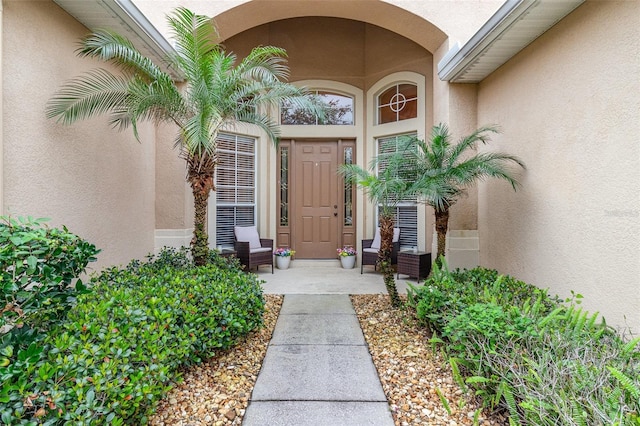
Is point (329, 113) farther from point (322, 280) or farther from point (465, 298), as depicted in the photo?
point (465, 298)

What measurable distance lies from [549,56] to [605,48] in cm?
77

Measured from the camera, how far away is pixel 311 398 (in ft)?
7.64

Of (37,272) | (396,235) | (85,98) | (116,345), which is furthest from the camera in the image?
(396,235)

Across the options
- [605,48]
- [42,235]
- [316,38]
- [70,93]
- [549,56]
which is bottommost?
[42,235]

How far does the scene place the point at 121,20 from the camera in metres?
3.61

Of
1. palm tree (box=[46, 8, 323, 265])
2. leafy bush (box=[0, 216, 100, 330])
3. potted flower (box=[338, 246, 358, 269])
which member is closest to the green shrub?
palm tree (box=[46, 8, 323, 265])

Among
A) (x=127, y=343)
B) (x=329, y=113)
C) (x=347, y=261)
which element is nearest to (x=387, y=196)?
(x=127, y=343)

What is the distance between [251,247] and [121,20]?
3.84 metres

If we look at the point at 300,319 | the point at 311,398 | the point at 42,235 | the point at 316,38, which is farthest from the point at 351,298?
the point at 316,38

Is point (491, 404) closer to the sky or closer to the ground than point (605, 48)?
closer to the ground

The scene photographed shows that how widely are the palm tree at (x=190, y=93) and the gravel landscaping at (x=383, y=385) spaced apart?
148cm

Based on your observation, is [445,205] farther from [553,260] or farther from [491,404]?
[491,404]

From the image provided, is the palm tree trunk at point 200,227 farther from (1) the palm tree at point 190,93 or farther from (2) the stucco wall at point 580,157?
(2) the stucco wall at point 580,157

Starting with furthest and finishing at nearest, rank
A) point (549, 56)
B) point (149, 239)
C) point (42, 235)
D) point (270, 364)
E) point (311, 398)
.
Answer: point (149, 239) < point (549, 56) < point (270, 364) < point (311, 398) < point (42, 235)
